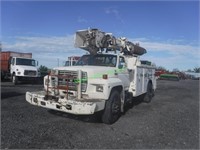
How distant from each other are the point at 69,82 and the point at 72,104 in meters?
1.03

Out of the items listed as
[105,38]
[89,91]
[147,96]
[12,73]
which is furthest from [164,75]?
[89,91]

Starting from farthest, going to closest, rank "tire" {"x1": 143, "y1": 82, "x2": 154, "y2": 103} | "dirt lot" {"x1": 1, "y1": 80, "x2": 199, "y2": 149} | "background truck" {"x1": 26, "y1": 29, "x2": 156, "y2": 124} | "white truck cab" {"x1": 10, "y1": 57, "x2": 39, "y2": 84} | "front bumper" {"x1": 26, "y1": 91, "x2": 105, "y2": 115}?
"white truck cab" {"x1": 10, "y1": 57, "x2": 39, "y2": 84} → "tire" {"x1": 143, "y1": 82, "x2": 154, "y2": 103} → "background truck" {"x1": 26, "y1": 29, "x2": 156, "y2": 124} → "front bumper" {"x1": 26, "y1": 91, "x2": 105, "y2": 115} → "dirt lot" {"x1": 1, "y1": 80, "x2": 199, "y2": 149}

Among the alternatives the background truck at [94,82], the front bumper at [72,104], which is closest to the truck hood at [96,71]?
the background truck at [94,82]

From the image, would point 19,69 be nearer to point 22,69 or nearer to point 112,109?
point 22,69

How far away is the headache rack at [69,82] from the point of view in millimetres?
7090

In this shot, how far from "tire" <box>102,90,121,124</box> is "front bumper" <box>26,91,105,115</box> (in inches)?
12.3

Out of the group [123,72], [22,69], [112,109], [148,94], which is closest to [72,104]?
[112,109]

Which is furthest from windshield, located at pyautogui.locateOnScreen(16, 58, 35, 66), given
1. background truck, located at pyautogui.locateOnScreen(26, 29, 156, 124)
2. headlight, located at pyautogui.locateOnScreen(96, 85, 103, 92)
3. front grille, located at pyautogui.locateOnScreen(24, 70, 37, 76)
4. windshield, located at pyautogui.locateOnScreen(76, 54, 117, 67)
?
headlight, located at pyautogui.locateOnScreen(96, 85, 103, 92)

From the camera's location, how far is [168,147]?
5668 millimetres

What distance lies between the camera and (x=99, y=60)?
886cm

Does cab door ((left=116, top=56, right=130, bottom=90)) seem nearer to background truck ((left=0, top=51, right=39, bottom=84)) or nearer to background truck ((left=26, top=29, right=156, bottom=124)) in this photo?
Answer: background truck ((left=26, top=29, right=156, bottom=124))

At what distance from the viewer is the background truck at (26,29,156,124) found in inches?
271

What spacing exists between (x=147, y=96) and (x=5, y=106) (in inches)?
260

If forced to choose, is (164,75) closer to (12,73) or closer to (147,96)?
(12,73)
